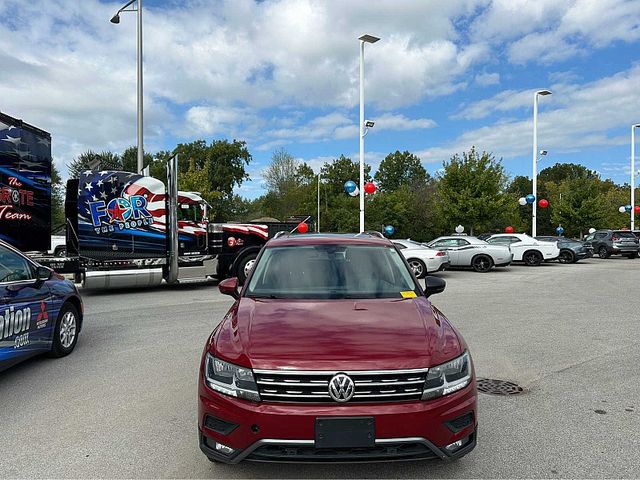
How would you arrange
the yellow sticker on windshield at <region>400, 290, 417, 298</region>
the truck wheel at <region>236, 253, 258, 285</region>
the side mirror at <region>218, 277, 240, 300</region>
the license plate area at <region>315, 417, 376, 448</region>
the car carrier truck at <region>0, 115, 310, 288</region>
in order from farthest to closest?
the truck wheel at <region>236, 253, 258, 285</region>
the car carrier truck at <region>0, 115, 310, 288</region>
the side mirror at <region>218, 277, 240, 300</region>
the yellow sticker on windshield at <region>400, 290, 417, 298</region>
the license plate area at <region>315, 417, 376, 448</region>

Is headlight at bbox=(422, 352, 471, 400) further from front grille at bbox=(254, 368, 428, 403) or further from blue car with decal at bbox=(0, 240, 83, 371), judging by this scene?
blue car with decal at bbox=(0, 240, 83, 371)

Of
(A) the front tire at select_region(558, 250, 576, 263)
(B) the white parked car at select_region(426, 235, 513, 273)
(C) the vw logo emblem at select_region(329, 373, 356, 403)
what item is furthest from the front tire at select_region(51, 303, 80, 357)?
(A) the front tire at select_region(558, 250, 576, 263)

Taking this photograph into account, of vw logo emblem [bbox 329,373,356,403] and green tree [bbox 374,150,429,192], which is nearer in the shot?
vw logo emblem [bbox 329,373,356,403]

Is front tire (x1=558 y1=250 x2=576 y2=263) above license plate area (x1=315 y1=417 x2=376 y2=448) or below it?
below

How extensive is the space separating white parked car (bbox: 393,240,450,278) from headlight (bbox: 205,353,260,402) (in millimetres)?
14304

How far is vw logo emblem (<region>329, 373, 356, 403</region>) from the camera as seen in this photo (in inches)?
115

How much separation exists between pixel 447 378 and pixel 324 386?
0.76 m

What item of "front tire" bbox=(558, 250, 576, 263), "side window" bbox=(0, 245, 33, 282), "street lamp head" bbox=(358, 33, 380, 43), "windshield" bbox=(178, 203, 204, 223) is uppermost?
"street lamp head" bbox=(358, 33, 380, 43)

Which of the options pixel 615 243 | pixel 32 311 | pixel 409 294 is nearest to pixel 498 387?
pixel 409 294

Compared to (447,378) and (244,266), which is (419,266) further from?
(447,378)

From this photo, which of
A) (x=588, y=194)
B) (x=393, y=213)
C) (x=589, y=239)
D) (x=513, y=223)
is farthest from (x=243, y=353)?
(x=513, y=223)

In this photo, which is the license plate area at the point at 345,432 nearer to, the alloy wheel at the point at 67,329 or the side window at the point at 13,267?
the side window at the point at 13,267

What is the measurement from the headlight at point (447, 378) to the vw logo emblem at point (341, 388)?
0.44 m

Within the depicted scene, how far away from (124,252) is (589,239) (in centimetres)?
2823
